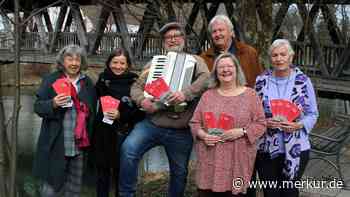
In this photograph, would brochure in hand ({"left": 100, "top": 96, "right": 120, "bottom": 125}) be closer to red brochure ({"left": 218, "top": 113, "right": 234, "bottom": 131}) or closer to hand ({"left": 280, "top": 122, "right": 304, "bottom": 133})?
red brochure ({"left": 218, "top": 113, "right": 234, "bottom": 131})

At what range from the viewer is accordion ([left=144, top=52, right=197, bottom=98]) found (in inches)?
172

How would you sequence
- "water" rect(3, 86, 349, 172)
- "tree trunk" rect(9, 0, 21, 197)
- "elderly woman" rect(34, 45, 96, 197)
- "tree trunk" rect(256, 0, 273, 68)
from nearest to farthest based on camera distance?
1. "tree trunk" rect(9, 0, 21, 197)
2. "elderly woman" rect(34, 45, 96, 197)
3. "tree trunk" rect(256, 0, 273, 68)
4. "water" rect(3, 86, 349, 172)

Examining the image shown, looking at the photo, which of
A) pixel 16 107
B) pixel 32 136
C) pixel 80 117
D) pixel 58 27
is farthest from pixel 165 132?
pixel 58 27

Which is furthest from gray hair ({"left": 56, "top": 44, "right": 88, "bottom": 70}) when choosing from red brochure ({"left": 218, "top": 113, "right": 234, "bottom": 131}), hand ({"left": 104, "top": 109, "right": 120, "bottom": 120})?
red brochure ({"left": 218, "top": 113, "right": 234, "bottom": 131})

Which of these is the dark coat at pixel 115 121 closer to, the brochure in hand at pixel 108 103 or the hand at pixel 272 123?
the brochure in hand at pixel 108 103

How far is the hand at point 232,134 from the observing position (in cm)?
382

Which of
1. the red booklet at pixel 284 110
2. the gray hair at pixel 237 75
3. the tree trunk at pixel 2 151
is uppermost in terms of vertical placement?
the gray hair at pixel 237 75

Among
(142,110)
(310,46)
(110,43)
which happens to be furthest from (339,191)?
(110,43)

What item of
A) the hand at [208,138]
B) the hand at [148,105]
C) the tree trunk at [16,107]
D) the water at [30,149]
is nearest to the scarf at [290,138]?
the hand at [208,138]

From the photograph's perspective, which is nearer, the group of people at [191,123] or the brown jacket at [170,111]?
the group of people at [191,123]

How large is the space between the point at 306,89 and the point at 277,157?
573 millimetres

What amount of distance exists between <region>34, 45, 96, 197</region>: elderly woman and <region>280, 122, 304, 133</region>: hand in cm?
168

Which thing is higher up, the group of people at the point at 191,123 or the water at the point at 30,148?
the group of people at the point at 191,123

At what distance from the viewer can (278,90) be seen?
405 centimetres
